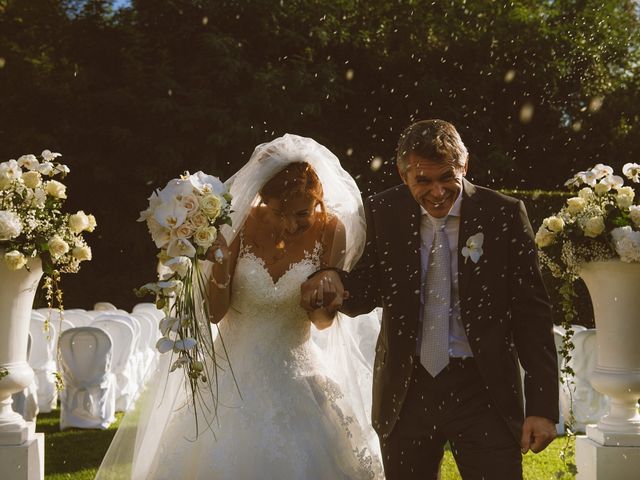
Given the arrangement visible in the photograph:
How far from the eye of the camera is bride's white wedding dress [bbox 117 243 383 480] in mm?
3834

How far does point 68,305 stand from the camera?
16.9 meters

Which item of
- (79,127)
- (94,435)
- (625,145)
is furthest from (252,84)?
(94,435)

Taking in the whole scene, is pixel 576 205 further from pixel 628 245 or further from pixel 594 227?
pixel 628 245

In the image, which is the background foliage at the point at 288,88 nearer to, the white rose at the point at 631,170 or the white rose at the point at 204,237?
the white rose at the point at 631,170

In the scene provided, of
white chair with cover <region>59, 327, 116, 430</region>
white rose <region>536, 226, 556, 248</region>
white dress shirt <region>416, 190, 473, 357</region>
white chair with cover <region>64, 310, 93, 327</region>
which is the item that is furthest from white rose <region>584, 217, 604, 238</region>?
white chair with cover <region>64, 310, 93, 327</region>

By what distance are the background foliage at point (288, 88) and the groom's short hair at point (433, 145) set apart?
44.9 feet

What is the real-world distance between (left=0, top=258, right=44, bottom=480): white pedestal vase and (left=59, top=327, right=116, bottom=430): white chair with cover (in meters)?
2.77

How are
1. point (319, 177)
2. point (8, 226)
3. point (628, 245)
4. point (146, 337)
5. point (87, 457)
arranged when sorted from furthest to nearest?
1. point (146, 337)
2. point (87, 457)
3. point (8, 226)
4. point (628, 245)
5. point (319, 177)

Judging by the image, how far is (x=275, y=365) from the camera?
164 inches

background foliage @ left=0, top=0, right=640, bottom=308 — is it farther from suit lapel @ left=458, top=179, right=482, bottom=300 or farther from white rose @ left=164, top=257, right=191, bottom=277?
white rose @ left=164, top=257, right=191, bottom=277

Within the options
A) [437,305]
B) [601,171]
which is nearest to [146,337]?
[601,171]

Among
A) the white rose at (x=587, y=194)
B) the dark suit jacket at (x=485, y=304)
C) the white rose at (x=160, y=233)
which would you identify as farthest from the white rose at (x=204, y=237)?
the white rose at (x=587, y=194)

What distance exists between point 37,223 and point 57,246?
186 mm

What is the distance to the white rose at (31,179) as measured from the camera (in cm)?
488
